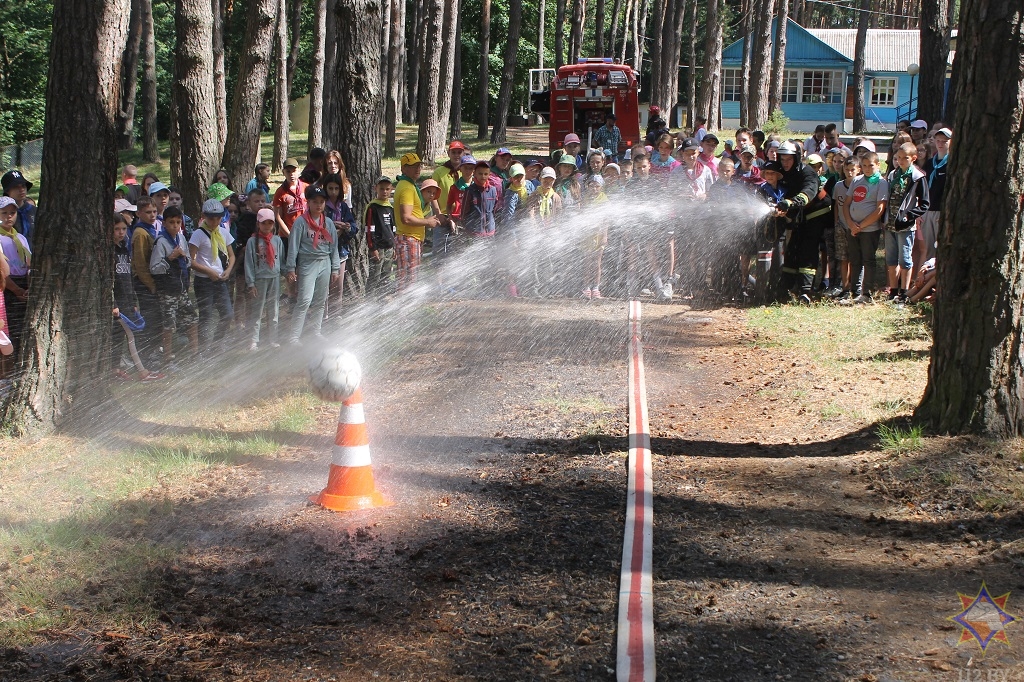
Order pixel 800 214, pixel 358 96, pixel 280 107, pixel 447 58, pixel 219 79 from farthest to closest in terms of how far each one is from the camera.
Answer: pixel 447 58, pixel 280 107, pixel 219 79, pixel 800 214, pixel 358 96

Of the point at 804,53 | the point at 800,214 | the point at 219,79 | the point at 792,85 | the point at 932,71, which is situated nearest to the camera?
the point at 800,214

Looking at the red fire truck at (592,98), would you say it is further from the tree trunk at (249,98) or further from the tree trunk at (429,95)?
the tree trunk at (249,98)

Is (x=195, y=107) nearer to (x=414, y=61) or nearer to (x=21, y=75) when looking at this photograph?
(x=414, y=61)

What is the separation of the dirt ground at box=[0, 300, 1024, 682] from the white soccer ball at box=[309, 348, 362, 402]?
75 centimetres

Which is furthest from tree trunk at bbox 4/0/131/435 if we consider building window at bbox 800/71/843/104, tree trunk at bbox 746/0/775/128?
building window at bbox 800/71/843/104

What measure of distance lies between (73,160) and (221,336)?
3.63m

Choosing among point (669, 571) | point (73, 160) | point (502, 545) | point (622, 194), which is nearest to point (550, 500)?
point (502, 545)

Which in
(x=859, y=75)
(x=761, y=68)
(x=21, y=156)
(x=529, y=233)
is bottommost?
(x=529, y=233)

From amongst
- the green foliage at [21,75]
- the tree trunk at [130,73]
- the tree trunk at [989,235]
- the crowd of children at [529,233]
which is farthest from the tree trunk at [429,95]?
the green foliage at [21,75]

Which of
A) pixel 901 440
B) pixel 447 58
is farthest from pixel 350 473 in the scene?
pixel 447 58

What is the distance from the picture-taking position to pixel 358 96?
518 inches

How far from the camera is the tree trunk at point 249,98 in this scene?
1802 centimetres

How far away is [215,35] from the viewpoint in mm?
28859

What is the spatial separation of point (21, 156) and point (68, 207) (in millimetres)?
37171
